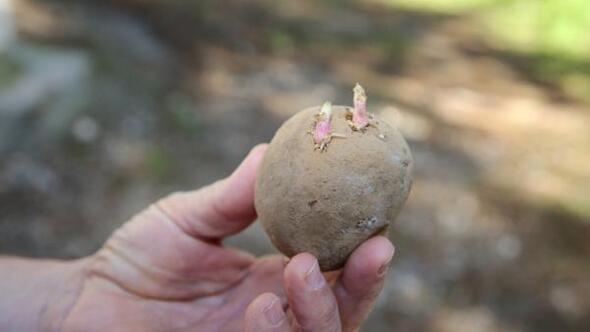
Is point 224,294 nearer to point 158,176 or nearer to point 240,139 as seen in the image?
point 158,176

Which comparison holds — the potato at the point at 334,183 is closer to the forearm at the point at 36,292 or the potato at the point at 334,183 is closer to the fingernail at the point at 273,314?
the fingernail at the point at 273,314

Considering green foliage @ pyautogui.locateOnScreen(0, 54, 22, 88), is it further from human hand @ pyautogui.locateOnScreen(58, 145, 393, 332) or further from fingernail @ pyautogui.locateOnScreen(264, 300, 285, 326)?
fingernail @ pyautogui.locateOnScreen(264, 300, 285, 326)

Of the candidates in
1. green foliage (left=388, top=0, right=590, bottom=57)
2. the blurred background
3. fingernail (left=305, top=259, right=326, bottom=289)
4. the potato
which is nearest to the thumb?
the potato

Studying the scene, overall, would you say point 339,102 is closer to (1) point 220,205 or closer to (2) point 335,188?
(1) point 220,205

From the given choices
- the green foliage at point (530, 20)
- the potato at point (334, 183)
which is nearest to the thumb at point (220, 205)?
the potato at point (334, 183)

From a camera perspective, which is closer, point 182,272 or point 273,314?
point 273,314

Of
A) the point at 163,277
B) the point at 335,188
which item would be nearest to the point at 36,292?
the point at 163,277

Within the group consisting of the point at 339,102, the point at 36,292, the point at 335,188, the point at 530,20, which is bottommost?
the point at 339,102

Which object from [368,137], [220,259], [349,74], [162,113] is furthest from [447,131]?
[368,137]
